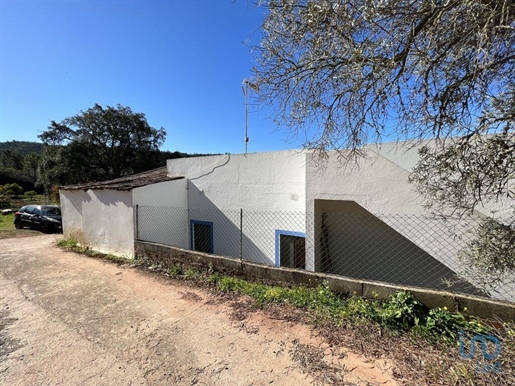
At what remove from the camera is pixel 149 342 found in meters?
3.12

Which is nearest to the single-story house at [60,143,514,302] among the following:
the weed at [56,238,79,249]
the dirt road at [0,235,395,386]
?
the weed at [56,238,79,249]

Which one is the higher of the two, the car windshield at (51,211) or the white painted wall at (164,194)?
the white painted wall at (164,194)

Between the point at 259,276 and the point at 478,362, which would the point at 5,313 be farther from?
the point at 478,362

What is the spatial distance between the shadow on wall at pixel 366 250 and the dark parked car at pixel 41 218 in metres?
14.4

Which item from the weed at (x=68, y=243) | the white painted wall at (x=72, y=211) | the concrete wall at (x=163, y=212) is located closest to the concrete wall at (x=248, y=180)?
the concrete wall at (x=163, y=212)

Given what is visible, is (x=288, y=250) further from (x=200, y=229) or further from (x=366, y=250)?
(x=200, y=229)

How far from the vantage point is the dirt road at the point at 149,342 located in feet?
8.23

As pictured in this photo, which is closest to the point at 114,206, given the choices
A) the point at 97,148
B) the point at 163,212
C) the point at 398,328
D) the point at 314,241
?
the point at 163,212

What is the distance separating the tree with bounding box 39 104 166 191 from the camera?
2258cm

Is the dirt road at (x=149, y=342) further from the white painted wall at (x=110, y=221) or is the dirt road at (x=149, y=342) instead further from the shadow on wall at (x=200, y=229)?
the shadow on wall at (x=200, y=229)

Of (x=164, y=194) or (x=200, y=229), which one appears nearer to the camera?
(x=164, y=194)

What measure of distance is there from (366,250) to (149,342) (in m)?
5.84

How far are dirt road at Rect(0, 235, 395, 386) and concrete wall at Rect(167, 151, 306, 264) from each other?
3153 mm

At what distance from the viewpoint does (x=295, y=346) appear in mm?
2859
